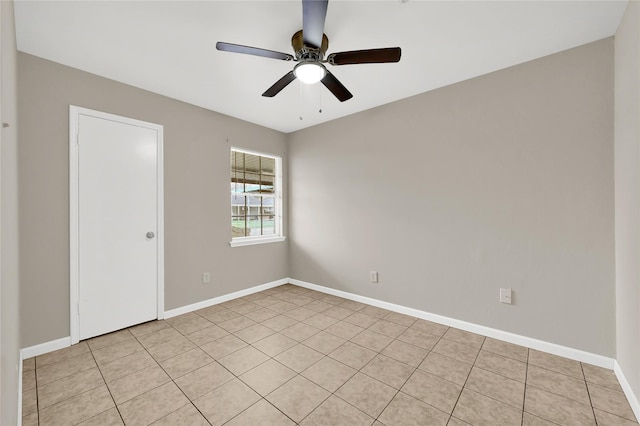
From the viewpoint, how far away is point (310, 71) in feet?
6.41

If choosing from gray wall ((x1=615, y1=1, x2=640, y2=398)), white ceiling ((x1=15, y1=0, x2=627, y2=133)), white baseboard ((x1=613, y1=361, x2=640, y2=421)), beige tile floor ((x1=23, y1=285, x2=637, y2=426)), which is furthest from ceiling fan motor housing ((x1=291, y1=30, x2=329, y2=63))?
white baseboard ((x1=613, y1=361, x2=640, y2=421))

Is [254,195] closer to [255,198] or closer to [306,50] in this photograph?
[255,198]

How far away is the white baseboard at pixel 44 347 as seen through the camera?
7.43ft

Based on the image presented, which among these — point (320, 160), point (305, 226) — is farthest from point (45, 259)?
point (320, 160)

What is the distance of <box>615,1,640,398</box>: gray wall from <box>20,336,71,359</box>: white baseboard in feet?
14.3

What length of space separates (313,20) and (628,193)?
7.79 ft

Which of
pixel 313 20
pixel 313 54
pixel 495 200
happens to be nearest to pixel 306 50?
pixel 313 54

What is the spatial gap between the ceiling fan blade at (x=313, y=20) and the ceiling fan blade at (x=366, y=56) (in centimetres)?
16

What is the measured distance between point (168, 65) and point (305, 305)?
119 inches

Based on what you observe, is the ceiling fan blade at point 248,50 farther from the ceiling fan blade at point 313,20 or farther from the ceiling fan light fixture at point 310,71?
the ceiling fan blade at point 313,20

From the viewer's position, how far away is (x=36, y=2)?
177 centimetres

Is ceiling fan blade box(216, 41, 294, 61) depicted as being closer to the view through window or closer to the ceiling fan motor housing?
the ceiling fan motor housing

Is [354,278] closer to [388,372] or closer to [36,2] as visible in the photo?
[388,372]

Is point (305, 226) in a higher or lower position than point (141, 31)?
lower
